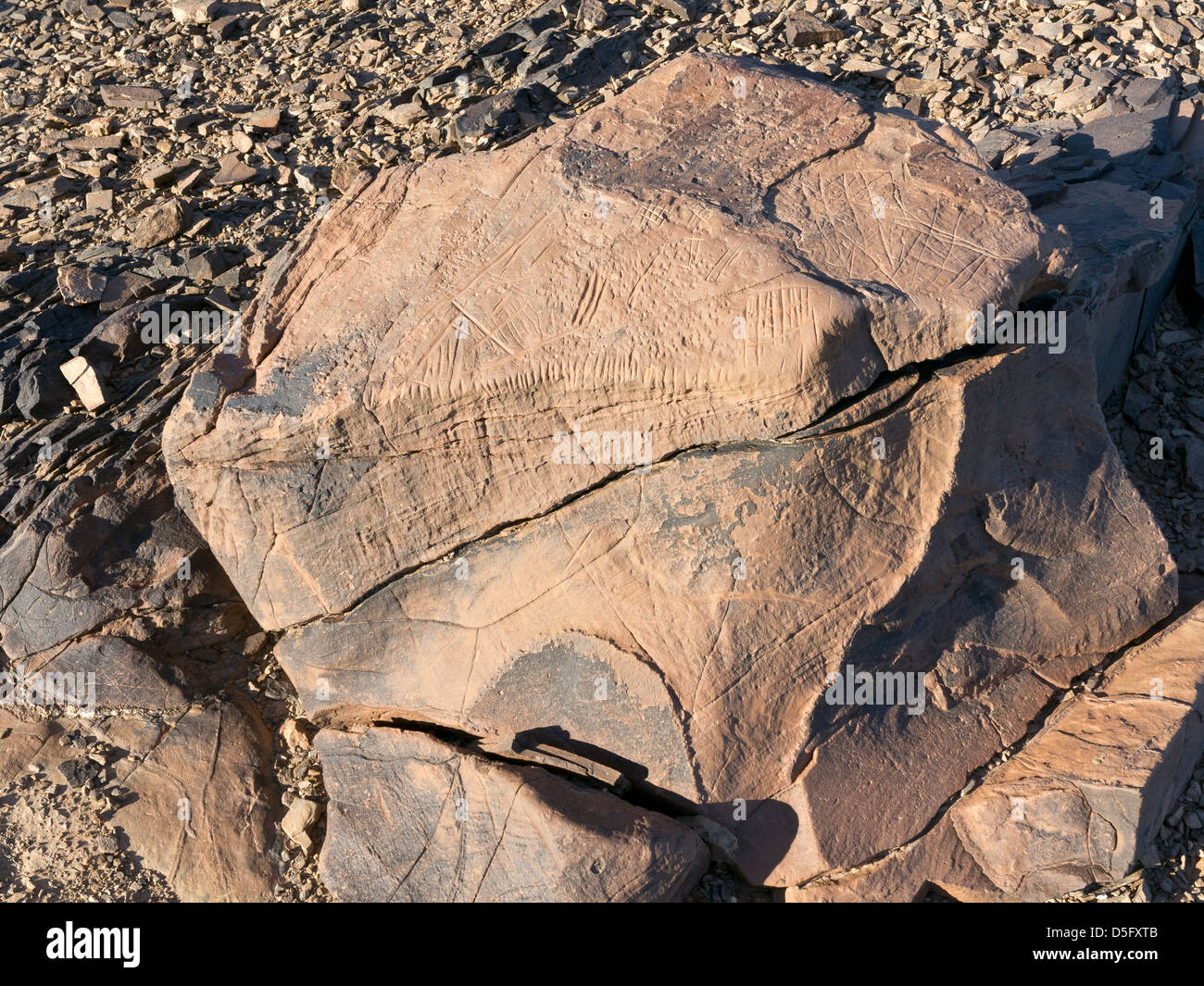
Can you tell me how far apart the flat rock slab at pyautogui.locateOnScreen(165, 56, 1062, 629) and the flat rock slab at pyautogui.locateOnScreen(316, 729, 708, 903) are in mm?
786

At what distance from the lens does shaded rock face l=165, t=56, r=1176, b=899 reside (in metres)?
3.95

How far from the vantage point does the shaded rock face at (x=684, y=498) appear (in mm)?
3951

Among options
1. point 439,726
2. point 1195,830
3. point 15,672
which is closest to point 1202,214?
point 1195,830

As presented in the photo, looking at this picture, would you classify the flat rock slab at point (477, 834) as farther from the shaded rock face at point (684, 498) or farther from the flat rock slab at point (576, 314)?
the flat rock slab at point (576, 314)

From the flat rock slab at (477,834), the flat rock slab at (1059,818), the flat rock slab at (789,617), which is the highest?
the flat rock slab at (789,617)

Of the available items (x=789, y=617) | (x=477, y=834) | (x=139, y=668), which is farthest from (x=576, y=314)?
(x=139, y=668)

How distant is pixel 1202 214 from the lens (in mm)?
6336

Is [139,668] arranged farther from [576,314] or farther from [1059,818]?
[1059,818]

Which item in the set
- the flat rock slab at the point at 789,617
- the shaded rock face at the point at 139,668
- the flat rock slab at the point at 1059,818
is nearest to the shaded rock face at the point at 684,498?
the flat rock slab at the point at 789,617

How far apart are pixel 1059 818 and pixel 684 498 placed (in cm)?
193

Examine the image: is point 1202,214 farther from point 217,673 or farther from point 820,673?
point 217,673

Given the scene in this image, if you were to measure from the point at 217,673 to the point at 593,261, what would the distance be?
103 inches

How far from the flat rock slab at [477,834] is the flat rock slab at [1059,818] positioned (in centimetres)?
70

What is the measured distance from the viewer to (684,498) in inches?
157
